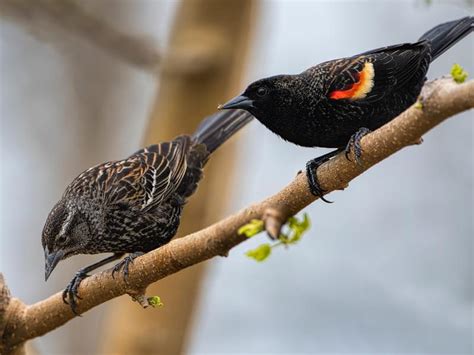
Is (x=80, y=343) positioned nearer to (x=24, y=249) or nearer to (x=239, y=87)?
(x=24, y=249)

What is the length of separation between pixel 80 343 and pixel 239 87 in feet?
19.9

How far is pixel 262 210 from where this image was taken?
2.85 m

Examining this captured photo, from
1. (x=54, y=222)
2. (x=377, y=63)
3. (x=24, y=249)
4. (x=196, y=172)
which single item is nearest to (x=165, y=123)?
(x=196, y=172)

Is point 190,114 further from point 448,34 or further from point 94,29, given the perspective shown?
point 448,34

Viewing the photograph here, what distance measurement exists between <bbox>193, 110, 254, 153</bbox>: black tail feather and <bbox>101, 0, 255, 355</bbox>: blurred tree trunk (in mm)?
1420

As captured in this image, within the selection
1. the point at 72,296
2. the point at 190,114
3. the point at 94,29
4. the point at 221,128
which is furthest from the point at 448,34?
the point at 94,29

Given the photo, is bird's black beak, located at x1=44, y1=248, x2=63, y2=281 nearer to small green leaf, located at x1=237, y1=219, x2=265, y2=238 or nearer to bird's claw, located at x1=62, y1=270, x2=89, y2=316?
bird's claw, located at x1=62, y1=270, x2=89, y2=316

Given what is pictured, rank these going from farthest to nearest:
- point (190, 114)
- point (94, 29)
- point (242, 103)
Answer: point (190, 114)
point (94, 29)
point (242, 103)

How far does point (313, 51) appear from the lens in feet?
38.7

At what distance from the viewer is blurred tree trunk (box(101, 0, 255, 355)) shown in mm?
6719

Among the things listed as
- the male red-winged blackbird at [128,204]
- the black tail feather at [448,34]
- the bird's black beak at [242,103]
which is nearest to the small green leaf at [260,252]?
the bird's black beak at [242,103]

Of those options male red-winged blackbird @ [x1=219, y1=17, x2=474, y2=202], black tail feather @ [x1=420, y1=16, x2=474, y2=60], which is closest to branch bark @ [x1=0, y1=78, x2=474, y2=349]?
male red-winged blackbird @ [x1=219, y1=17, x2=474, y2=202]

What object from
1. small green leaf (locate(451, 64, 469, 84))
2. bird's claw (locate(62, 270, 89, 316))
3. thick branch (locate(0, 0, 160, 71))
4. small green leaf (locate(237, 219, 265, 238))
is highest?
thick branch (locate(0, 0, 160, 71))

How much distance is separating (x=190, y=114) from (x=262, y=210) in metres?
4.21
